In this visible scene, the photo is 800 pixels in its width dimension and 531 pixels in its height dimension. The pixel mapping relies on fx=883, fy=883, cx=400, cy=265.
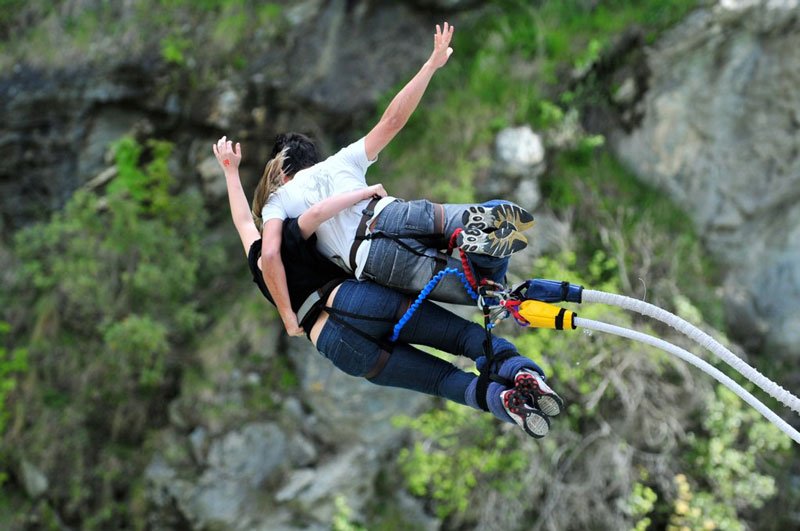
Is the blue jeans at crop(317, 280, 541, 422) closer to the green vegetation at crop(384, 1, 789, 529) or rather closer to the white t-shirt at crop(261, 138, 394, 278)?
the white t-shirt at crop(261, 138, 394, 278)

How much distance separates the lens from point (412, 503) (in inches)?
297

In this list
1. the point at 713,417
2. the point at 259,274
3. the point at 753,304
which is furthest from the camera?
the point at 753,304

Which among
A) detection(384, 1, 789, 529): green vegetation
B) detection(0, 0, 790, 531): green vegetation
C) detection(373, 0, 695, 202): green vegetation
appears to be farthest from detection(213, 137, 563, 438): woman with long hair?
detection(373, 0, 695, 202): green vegetation

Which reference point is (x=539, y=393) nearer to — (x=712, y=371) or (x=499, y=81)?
(x=712, y=371)

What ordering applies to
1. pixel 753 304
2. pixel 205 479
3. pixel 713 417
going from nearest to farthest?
pixel 713 417 < pixel 205 479 < pixel 753 304

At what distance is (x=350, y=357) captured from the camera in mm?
3152

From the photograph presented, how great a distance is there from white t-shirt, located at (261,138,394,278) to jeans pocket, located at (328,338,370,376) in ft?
0.87

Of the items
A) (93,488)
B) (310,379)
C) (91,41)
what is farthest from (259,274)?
(91,41)

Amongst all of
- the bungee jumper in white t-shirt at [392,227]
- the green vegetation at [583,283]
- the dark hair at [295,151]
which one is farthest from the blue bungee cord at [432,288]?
the green vegetation at [583,283]

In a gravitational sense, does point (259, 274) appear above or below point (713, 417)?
above

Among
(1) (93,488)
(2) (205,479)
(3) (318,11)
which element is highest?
(3) (318,11)

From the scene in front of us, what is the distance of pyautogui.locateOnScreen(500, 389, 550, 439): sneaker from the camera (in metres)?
2.78

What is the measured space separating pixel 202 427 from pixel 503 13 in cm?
481

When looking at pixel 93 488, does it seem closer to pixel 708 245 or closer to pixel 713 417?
pixel 713 417
